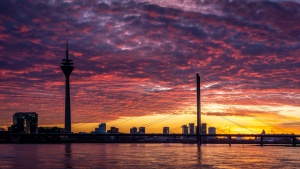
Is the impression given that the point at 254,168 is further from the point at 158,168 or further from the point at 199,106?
the point at 199,106

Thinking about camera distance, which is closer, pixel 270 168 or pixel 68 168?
pixel 68 168

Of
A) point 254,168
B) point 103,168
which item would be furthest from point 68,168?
point 254,168

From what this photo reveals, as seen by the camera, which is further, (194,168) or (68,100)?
(68,100)

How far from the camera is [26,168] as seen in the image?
4075cm

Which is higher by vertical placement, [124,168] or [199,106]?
[199,106]

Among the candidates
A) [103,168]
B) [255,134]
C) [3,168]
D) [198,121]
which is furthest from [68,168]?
[255,134]

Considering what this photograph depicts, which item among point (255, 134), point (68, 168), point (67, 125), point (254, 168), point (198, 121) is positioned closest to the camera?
point (68, 168)

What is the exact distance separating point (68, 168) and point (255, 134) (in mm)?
108616

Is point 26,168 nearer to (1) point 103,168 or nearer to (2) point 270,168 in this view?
(1) point 103,168

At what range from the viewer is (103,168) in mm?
41062

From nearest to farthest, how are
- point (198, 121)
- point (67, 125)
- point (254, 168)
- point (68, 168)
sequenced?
point (68, 168) < point (254, 168) < point (198, 121) < point (67, 125)

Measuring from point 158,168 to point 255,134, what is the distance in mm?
104580

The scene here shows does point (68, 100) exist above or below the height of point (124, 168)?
above

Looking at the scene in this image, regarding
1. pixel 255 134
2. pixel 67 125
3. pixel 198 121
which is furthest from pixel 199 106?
pixel 67 125
